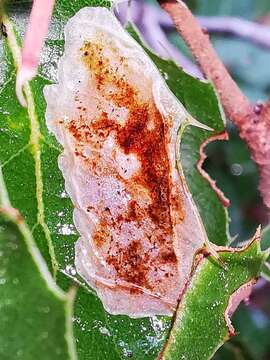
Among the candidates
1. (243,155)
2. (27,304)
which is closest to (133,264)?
(27,304)

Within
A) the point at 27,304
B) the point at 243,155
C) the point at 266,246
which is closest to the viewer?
the point at 27,304

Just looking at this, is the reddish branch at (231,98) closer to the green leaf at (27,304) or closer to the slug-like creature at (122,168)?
the slug-like creature at (122,168)

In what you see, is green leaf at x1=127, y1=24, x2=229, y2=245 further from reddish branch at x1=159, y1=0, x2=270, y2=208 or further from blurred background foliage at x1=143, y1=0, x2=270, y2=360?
blurred background foliage at x1=143, y1=0, x2=270, y2=360

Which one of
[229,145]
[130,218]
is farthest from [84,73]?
[229,145]

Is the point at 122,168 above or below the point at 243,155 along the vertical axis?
above

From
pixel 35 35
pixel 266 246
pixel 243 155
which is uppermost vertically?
pixel 35 35

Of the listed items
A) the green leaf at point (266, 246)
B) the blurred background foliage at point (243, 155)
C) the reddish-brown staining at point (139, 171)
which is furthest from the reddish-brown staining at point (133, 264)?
the blurred background foliage at point (243, 155)

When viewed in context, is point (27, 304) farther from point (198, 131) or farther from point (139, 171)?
point (198, 131)

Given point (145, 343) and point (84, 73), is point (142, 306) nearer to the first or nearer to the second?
point (145, 343)
